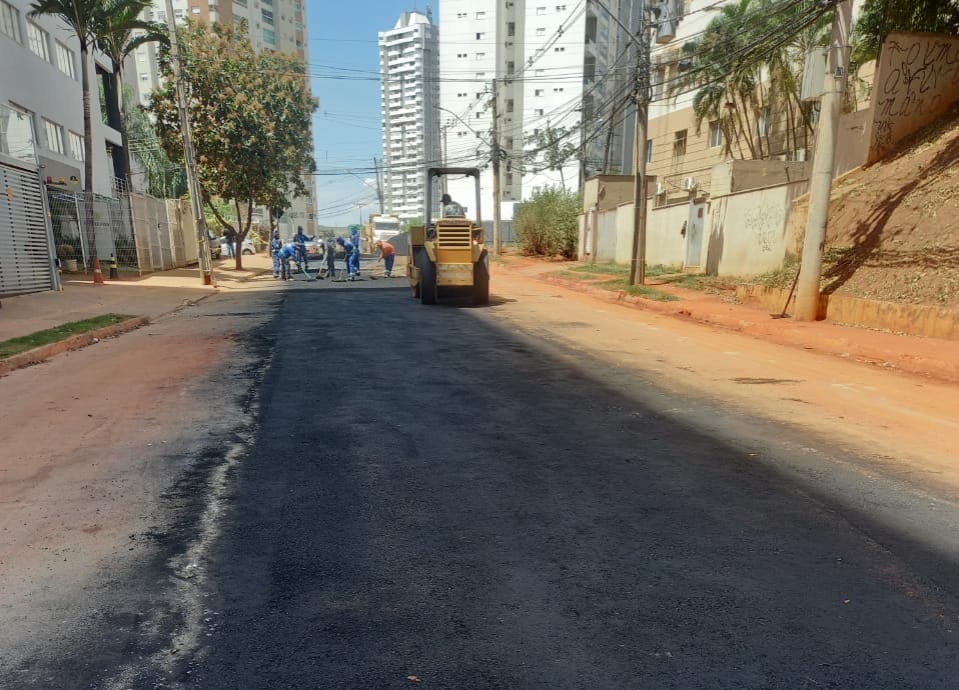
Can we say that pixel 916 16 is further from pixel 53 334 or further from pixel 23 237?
pixel 23 237

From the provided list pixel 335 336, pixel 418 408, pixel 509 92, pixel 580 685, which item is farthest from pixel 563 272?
pixel 509 92

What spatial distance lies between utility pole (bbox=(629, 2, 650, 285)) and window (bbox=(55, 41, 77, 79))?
2173 cm

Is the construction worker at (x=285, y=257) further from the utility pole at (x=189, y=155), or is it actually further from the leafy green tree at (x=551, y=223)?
the leafy green tree at (x=551, y=223)

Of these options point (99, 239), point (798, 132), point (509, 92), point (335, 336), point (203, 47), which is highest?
point (509, 92)

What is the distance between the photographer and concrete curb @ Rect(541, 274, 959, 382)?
737cm

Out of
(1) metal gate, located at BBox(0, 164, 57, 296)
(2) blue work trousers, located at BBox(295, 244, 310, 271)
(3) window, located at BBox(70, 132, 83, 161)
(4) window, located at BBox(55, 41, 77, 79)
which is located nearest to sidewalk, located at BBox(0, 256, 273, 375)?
(1) metal gate, located at BBox(0, 164, 57, 296)

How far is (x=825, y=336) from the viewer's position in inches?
363

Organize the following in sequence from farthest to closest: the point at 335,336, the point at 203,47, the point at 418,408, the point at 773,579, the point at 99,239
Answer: the point at 203,47, the point at 99,239, the point at 335,336, the point at 418,408, the point at 773,579

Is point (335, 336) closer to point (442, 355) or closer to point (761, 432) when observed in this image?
point (442, 355)

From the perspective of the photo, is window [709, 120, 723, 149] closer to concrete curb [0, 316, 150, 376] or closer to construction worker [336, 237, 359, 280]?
construction worker [336, 237, 359, 280]

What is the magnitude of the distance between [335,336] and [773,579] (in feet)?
25.8

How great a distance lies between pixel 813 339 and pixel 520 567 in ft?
26.9

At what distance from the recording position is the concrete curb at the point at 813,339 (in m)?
7.37

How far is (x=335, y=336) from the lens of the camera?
9664 millimetres
